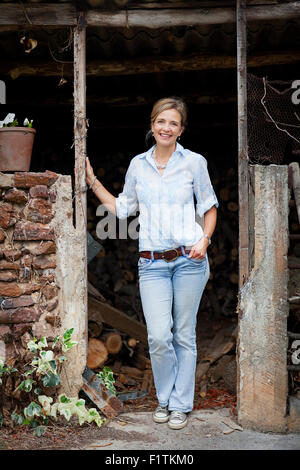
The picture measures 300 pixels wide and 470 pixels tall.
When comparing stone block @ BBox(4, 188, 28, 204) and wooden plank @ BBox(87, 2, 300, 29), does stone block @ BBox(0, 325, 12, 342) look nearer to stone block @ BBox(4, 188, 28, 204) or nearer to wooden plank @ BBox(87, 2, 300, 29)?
stone block @ BBox(4, 188, 28, 204)

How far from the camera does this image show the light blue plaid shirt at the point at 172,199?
343 cm

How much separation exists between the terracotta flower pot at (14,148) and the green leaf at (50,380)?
147 centimetres

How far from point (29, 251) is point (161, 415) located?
4.81ft

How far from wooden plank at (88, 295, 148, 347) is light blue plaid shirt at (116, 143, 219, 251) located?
5.75ft

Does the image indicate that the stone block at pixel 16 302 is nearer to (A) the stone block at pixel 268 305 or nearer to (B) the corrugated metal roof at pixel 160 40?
(A) the stone block at pixel 268 305

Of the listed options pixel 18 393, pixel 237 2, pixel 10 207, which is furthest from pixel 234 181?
pixel 18 393

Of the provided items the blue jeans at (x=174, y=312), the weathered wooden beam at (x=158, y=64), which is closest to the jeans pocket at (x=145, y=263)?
the blue jeans at (x=174, y=312)

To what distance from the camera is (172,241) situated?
3.43 meters

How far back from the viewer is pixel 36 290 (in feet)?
12.0

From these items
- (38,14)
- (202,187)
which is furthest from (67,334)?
(38,14)

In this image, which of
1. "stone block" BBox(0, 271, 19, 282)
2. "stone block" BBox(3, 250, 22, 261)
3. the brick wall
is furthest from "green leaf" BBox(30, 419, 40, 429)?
"stone block" BBox(3, 250, 22, 261)
